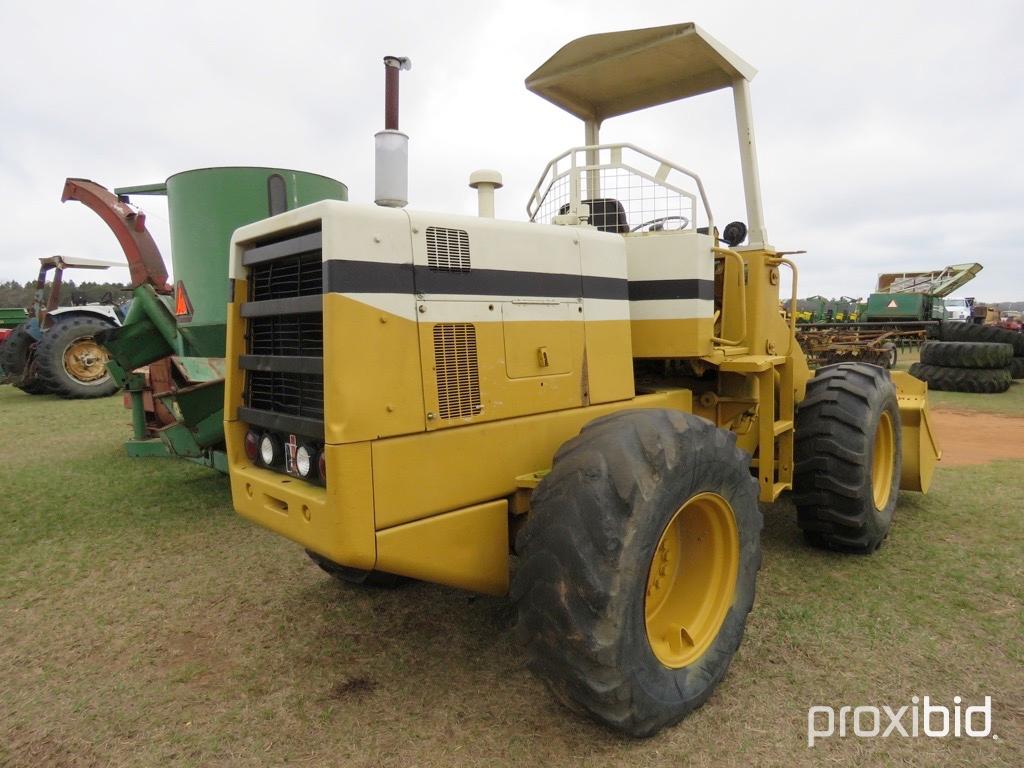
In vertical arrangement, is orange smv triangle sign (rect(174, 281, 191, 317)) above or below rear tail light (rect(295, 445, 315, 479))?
above

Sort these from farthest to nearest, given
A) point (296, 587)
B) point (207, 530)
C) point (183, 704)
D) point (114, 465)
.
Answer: point (114, 465) → point (207, 530) → point (296, 587) → point (183, 704)

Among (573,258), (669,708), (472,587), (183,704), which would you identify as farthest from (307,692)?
(573,258)

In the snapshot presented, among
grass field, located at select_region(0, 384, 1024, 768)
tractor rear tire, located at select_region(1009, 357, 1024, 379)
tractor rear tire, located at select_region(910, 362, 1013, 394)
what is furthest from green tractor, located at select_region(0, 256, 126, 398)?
tractor rear tire, located at select_region(1009, 357, 1024, 379)

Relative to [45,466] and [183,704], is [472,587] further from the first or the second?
[45,466]

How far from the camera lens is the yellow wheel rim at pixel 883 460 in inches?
189

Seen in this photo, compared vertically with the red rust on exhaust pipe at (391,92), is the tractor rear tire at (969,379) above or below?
below

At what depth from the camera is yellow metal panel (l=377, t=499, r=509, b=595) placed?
2551 mm

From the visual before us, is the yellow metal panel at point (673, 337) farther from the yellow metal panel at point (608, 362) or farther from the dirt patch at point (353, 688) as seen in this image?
the dirt patch at point (353, 688)

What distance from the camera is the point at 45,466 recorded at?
25.3ft

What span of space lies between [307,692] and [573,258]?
2.30 metres
